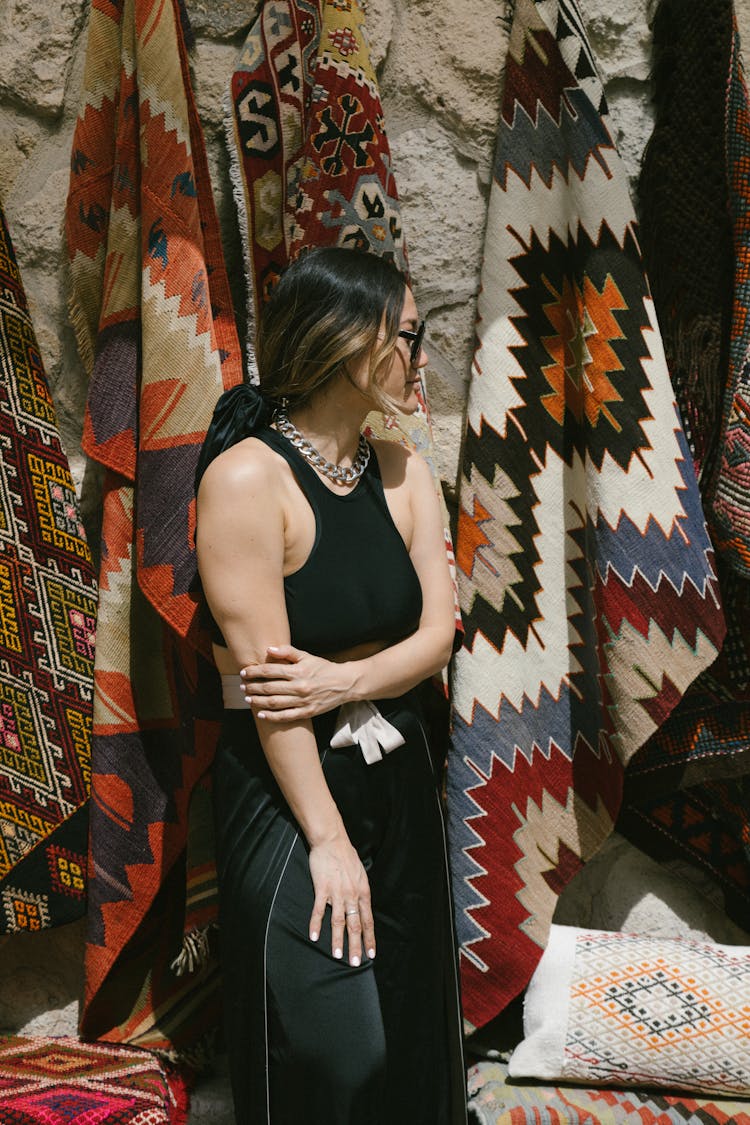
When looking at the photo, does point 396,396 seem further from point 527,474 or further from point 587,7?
point 587,7

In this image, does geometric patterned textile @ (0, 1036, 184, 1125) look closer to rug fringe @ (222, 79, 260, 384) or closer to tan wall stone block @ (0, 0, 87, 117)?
rug fringe @ (222, 79, 260, 384)

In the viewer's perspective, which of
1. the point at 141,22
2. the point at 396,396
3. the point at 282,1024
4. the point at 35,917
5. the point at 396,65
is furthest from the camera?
the point at 396,65

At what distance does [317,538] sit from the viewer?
1220 mm

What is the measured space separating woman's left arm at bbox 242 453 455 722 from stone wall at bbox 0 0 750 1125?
0.94ft

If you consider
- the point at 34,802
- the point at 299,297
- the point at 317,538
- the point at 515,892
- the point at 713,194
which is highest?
the point at 713,194

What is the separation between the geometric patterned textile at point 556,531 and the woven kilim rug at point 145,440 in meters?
0.40

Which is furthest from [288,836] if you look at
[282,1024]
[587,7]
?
[587,7]

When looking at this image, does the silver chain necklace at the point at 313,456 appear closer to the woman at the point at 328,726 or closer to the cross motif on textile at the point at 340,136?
the woman at the point at 328,726

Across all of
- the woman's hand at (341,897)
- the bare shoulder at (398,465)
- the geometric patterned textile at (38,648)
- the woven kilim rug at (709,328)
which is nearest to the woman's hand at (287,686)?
the woman's hand at (341,897)

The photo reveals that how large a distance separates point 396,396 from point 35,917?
3.04 ft

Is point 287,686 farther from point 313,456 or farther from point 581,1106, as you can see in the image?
point 581,1106

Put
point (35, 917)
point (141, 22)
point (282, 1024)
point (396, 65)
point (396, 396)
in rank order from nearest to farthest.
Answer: point (282, 1024), point (396, 396), point (141, 22), point (35, 917), point (396, 65)

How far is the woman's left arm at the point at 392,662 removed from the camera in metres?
1.17

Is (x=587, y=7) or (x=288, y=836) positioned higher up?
(x=587, y=7)
